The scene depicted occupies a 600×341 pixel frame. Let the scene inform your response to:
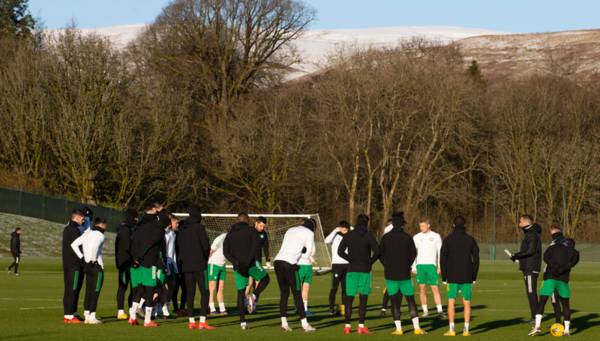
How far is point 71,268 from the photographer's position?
23.8 meters

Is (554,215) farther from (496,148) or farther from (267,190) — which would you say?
(267,190)

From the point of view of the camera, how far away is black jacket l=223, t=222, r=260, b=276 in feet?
74.6

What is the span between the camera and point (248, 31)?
92.1 meters

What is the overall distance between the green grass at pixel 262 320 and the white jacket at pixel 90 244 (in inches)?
53.2

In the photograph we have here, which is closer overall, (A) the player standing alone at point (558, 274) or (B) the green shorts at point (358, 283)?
(B) the green shorts at point (358, 283)

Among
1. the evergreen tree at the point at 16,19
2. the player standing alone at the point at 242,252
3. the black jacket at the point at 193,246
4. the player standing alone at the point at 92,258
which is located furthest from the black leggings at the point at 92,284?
the evergreen tree at the point at 16,19

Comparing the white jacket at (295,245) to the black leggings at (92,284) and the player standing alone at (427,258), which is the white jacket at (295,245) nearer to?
the black leggings at (92,284)

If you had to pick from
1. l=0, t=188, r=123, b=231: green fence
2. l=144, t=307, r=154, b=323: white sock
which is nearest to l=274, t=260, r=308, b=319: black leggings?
l=144, t=307, r=154, b=323: white sock

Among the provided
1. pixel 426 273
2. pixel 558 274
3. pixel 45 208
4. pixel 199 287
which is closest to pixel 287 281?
pixel 199 287

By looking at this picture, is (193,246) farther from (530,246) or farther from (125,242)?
(530,246)

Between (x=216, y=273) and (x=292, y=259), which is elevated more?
(x=292, y=259)

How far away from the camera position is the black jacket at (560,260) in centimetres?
2244

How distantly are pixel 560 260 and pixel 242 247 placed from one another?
5896 mm

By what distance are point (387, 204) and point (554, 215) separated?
41.5 feet
